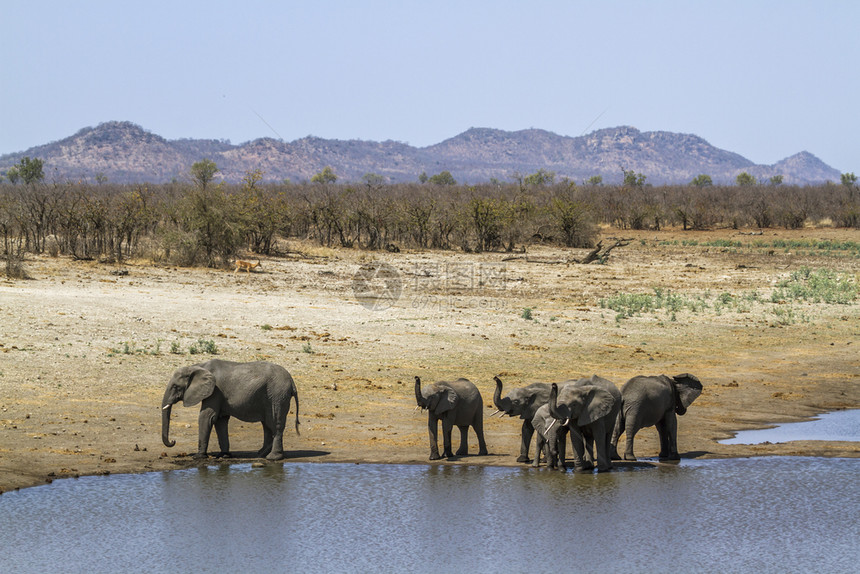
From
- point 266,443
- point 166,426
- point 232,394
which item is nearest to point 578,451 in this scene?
point 266,443

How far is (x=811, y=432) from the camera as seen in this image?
13.2 metres

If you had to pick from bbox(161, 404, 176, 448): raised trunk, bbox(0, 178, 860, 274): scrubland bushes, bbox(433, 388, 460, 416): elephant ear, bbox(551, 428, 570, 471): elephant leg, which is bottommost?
bbox(551, 428, 570, 471): elephant leg

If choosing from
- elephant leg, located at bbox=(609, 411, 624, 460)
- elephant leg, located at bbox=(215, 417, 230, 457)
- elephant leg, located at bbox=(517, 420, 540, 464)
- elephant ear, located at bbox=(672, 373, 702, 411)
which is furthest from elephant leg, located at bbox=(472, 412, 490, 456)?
elephant leg, located at bbox=(215, 417, 230, 457)

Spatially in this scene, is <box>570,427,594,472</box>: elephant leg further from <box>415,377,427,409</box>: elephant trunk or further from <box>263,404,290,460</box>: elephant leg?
<box>263,404,290,460</box>: elephant leg

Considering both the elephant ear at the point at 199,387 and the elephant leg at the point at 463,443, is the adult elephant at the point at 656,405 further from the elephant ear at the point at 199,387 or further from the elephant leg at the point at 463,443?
the elephant ear at the point at 199,387

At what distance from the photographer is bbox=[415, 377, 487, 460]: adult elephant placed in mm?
10797

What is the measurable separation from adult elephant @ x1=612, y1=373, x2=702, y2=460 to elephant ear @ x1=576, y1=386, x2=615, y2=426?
705 millimetres

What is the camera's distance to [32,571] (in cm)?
776

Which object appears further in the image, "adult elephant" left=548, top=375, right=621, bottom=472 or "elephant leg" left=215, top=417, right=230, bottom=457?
"elephant leg" left=215, top=417, right=230, bottom=457

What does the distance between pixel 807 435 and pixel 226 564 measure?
8364 millimetres

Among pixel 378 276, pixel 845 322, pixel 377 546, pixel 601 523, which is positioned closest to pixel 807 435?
pixel 601 523

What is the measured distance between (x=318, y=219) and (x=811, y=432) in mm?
32876

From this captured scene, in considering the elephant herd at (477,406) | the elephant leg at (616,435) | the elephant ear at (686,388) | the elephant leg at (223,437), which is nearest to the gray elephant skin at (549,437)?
the elephant herd at (477,406)

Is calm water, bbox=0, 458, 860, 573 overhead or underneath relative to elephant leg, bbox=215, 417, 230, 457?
underneath
